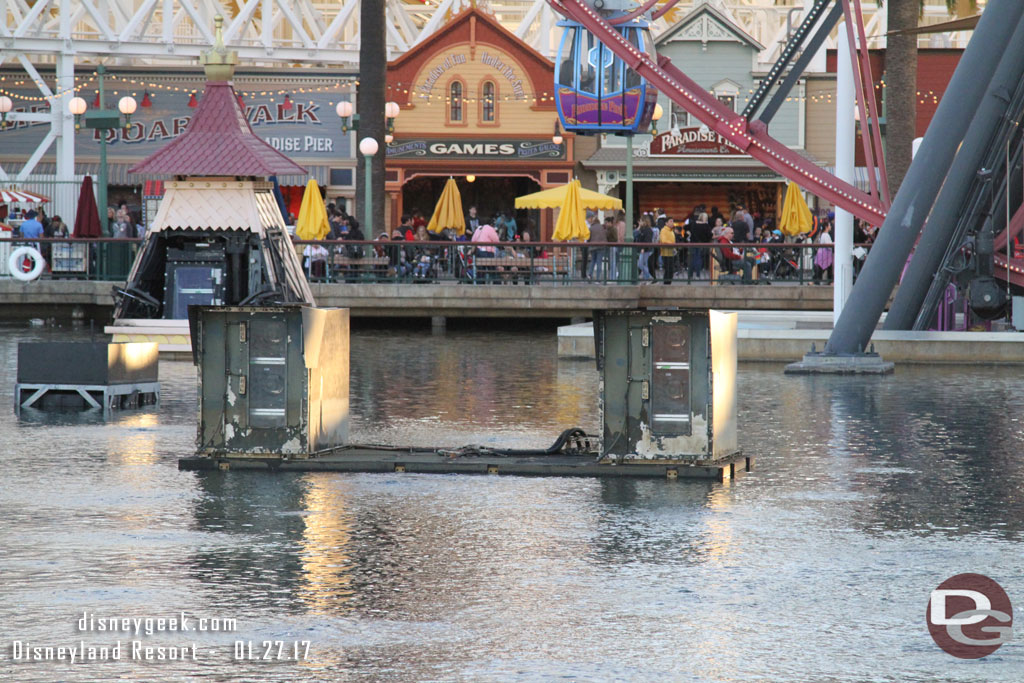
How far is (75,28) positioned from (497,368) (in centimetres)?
3016

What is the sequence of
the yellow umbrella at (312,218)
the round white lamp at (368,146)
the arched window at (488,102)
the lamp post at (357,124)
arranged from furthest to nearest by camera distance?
the arched window at (488,102)
the lamp post at (357,124)
the round white lamp at (368,146)
the yellow umbrella at (312,218)

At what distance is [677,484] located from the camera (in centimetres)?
1086

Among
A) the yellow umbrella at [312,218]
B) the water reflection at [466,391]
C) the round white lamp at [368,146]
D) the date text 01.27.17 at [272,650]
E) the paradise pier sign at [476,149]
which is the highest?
the paradise pier sign at [476,149]

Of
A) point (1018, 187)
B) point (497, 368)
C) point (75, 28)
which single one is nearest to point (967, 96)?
point (1018, 187)

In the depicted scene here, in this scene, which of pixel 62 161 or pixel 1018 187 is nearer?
pixel 1018 187

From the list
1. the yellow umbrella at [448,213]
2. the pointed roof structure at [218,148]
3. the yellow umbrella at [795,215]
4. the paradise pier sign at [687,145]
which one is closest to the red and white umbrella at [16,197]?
the yellow umbrella at [448,213]

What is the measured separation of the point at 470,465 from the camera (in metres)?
11.4

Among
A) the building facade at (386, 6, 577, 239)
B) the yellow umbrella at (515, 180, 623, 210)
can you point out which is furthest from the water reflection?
the building facade at (386, 6, 577, 239)

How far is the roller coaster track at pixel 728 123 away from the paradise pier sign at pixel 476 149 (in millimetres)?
21918

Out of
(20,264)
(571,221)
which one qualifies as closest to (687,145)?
(571,221)

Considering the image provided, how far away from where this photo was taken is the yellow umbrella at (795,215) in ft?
115

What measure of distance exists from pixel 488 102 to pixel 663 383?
34637 mm

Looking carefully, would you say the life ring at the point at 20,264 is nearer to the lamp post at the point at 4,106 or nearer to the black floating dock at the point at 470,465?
the lamp post at the point at 4,106

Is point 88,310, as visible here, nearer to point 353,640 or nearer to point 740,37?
point 740,37
